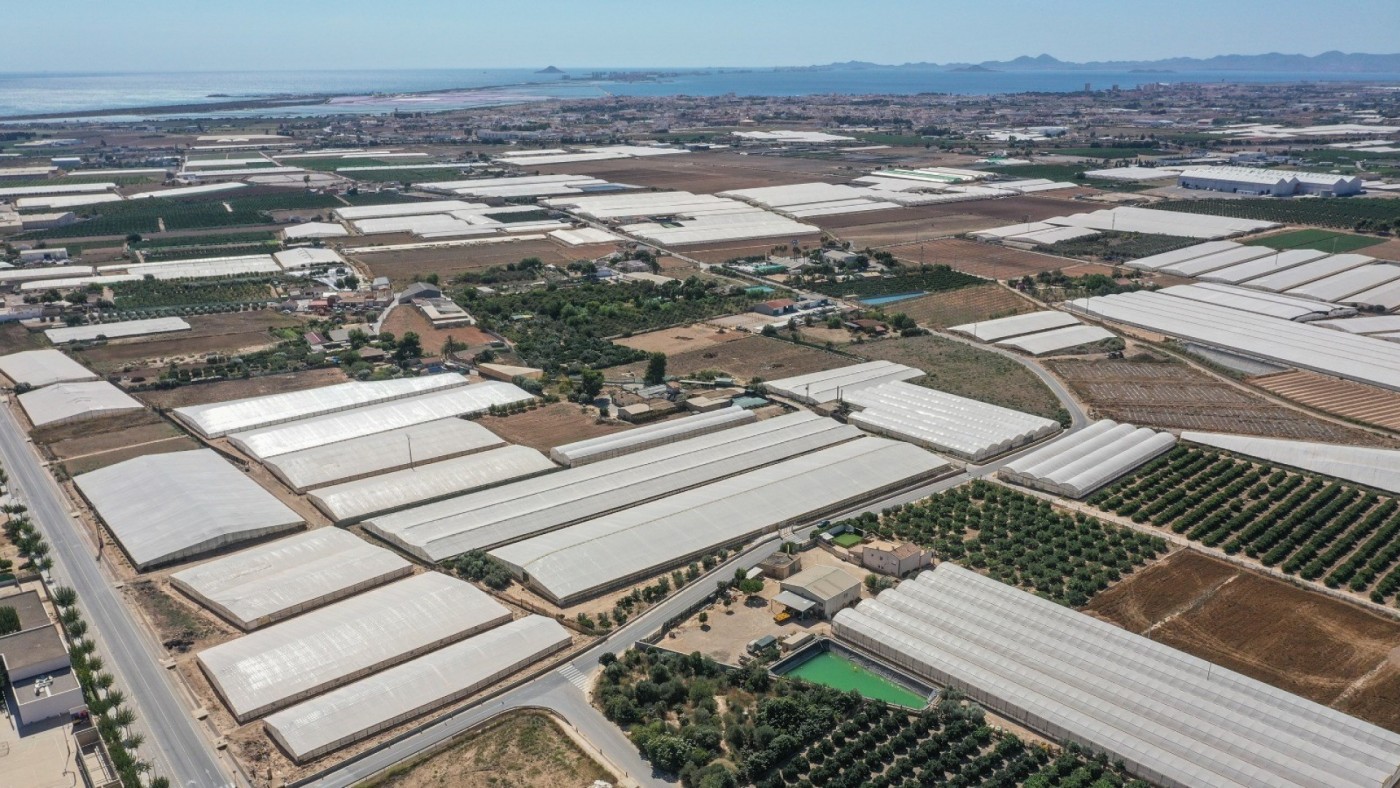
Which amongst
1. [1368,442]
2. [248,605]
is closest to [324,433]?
[248,605]

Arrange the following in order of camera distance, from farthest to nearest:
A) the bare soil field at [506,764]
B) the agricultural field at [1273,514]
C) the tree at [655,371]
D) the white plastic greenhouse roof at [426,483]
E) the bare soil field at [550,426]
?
the tree at [655,371] < the bare soil field at [550,426] < the white plastic greenhouse roof at [426,483] < the agricultural field at [1273,514] < the bare soil field at [506,764]

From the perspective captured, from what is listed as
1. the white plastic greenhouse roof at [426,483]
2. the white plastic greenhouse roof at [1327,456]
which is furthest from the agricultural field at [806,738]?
the white plastic greenhouse roof at [1327,456]

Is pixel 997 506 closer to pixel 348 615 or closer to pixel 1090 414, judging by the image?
pixel 1090 414

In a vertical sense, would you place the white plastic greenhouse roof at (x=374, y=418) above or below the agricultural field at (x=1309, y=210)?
below

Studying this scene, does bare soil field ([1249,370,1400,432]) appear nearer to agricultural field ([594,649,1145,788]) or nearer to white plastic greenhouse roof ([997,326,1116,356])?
white plastic greenhouse roof ([997,326,1116,356])

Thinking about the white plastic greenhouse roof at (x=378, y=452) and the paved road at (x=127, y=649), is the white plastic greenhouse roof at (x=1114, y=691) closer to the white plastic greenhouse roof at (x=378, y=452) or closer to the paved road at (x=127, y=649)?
the paved road at (x=127, y=649)

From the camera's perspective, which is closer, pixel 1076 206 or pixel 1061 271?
pixel 1061 271

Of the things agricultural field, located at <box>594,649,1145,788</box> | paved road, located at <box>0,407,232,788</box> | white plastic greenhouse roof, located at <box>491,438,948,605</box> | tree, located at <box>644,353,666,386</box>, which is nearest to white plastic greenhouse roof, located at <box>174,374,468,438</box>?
paved road, located at <box>0,407,232,788</box>
